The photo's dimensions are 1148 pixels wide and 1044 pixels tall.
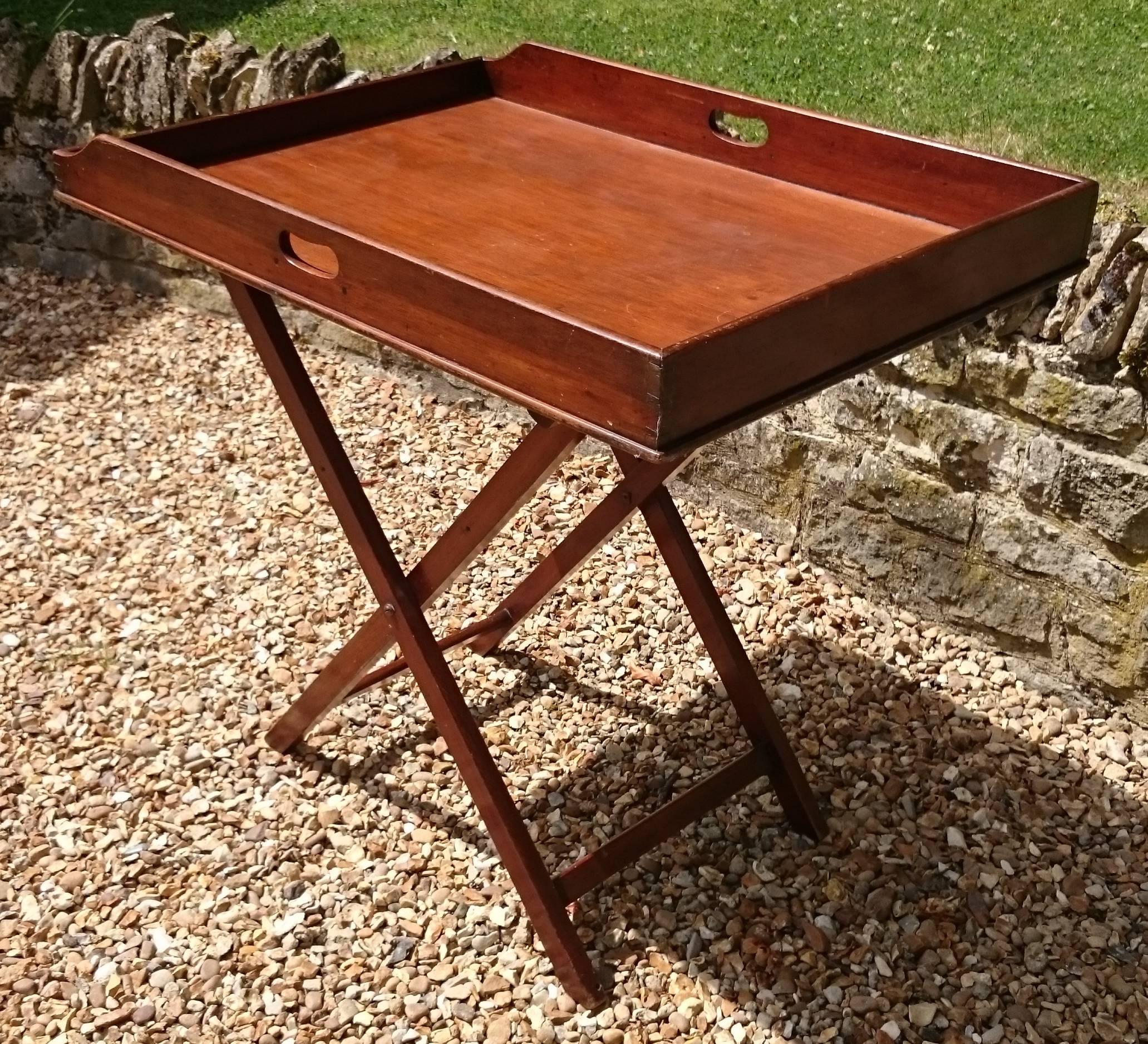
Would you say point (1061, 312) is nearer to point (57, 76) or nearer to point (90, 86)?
point (90, 86)

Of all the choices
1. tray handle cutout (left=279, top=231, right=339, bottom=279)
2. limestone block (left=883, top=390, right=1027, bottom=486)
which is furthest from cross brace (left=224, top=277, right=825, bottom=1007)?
limestone block (left=883, top=390, right=1027, bottom=486)

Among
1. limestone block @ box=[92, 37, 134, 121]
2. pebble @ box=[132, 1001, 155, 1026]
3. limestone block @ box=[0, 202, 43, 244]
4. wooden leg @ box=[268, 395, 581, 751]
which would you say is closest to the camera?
wooden leg @ box=[268, 395, 581, 751]

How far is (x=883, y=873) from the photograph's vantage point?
2861 mm

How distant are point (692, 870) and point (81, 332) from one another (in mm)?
3281

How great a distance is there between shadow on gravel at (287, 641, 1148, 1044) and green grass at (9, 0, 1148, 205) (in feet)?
4.90

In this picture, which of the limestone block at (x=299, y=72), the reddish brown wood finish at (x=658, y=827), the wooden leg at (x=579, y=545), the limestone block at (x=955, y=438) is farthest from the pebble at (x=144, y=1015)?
the limestone block at (x=299, y=72)

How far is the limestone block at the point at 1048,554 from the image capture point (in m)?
3.12

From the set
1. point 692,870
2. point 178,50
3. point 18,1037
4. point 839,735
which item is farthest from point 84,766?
point 178,50

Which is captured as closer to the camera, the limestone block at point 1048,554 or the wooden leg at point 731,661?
the wooden leg at point 731,661

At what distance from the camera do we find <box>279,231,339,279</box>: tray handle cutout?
6.40ft

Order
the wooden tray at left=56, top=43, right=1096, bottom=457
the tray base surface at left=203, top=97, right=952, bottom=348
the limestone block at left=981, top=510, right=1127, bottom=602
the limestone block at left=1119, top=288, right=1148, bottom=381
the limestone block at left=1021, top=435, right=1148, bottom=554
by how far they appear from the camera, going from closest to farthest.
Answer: the wooden tray at left=56, top=43, right=1096, bottom=457
the tray base surface at left=203, top=97, right=952, bottom=348
the limestone block at left=1119, top=288, right=1148, bottom=381
the limestone block at left=1021, top=435, right=1148, bottom=554
the limestone block at left=981, top=510, right=1127, bottom=602

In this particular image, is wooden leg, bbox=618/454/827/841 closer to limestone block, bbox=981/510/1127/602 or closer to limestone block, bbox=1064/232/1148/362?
limestone block, bbox=981/510/1127/602

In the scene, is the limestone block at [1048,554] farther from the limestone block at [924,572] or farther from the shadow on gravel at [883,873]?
the shadow on gravel at [883,873]

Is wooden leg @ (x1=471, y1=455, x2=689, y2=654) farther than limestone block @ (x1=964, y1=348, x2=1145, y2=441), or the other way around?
limestone block @ (x1=964, y1=348, x2=1145, y2=441)
